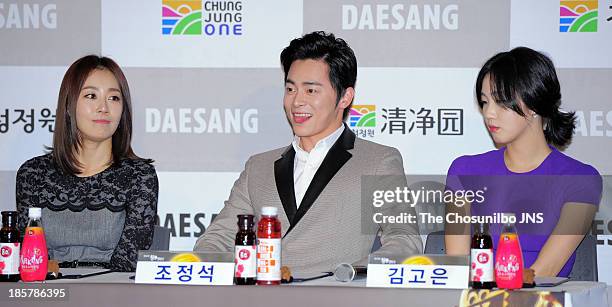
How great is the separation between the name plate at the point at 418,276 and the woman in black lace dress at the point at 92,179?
1167mm

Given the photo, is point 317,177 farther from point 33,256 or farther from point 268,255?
point 33,256

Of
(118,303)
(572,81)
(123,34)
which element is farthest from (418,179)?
(118,303)

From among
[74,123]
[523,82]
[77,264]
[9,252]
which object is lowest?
[77,264]

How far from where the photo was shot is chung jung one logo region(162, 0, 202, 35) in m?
3.66

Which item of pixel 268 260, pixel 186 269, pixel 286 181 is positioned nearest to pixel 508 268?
pixel 268 260

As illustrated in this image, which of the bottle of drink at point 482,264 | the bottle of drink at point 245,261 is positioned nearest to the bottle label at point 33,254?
the bottle of drink at point 245,261

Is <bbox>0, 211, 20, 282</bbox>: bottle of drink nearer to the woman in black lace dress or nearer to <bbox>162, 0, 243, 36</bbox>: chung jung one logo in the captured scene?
the woman in black lace dress

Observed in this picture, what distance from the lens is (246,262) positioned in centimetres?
204

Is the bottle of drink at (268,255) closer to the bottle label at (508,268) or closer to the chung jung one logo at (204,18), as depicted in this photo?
the bottle label at (508,268)

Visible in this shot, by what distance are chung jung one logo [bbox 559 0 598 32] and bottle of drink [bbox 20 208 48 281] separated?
2.42m

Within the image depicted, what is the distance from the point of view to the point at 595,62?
3496mm

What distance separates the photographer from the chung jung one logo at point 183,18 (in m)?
3.66

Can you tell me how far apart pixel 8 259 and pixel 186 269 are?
0.48 metres

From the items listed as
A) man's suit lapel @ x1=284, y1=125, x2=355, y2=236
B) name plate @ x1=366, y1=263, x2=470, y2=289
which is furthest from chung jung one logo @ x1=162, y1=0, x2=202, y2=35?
name plate @ x1=366, y1=263, x2=470, y2=289
